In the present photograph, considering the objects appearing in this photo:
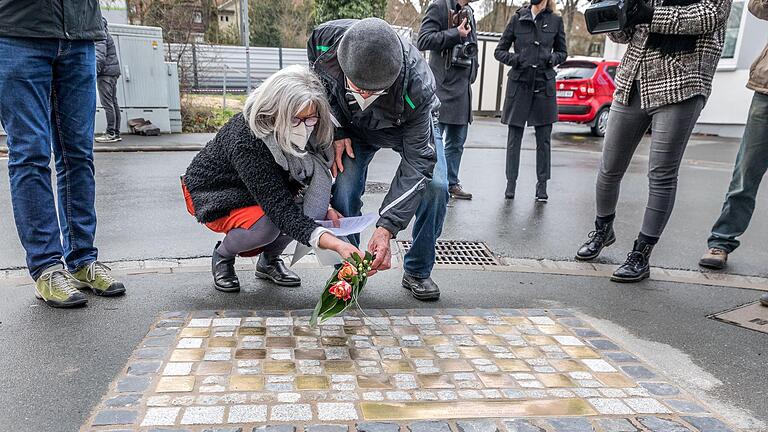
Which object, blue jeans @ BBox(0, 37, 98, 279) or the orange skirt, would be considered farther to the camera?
the orange skirt

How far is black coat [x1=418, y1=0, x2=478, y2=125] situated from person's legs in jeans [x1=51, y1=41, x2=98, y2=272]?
316 centimetres

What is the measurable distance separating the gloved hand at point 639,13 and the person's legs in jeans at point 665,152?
53 cm

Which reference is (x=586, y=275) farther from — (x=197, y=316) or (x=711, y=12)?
(x=197, y=316)

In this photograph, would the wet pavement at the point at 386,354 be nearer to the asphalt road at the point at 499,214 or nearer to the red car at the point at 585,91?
the asphalt road at the point at 499,214

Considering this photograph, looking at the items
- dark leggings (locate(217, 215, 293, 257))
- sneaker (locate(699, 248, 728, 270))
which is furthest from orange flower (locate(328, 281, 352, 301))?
sneaker (locate(699, 248, 728, 270))

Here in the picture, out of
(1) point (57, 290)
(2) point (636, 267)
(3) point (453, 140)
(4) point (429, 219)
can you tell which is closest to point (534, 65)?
(3) point (453, 140)

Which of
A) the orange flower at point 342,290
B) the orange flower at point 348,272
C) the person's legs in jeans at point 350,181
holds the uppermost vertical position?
the person's legs in jeans at point 350,181

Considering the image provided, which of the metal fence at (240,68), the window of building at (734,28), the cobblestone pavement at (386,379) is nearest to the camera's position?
the cobblestone pavement at (386,379)

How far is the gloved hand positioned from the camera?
344 centimetres

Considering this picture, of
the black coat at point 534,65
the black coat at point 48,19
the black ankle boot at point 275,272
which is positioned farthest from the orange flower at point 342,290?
the black coat at point 534,65

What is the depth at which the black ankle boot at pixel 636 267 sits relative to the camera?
3768 millimetres

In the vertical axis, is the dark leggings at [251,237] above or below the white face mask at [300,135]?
below

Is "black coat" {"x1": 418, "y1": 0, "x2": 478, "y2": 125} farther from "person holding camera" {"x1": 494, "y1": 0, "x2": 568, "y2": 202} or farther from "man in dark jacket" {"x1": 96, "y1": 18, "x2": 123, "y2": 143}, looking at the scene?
"man in dark jacket" {"x1": 96, "y1": 18, "x2": 123, "y2": 143}

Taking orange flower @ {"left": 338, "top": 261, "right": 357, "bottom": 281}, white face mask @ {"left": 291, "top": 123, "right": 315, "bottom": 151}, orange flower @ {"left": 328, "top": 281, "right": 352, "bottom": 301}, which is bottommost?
orange flower @ {"left": 328, "top": 281, "right": 352, "bottom": 301}
